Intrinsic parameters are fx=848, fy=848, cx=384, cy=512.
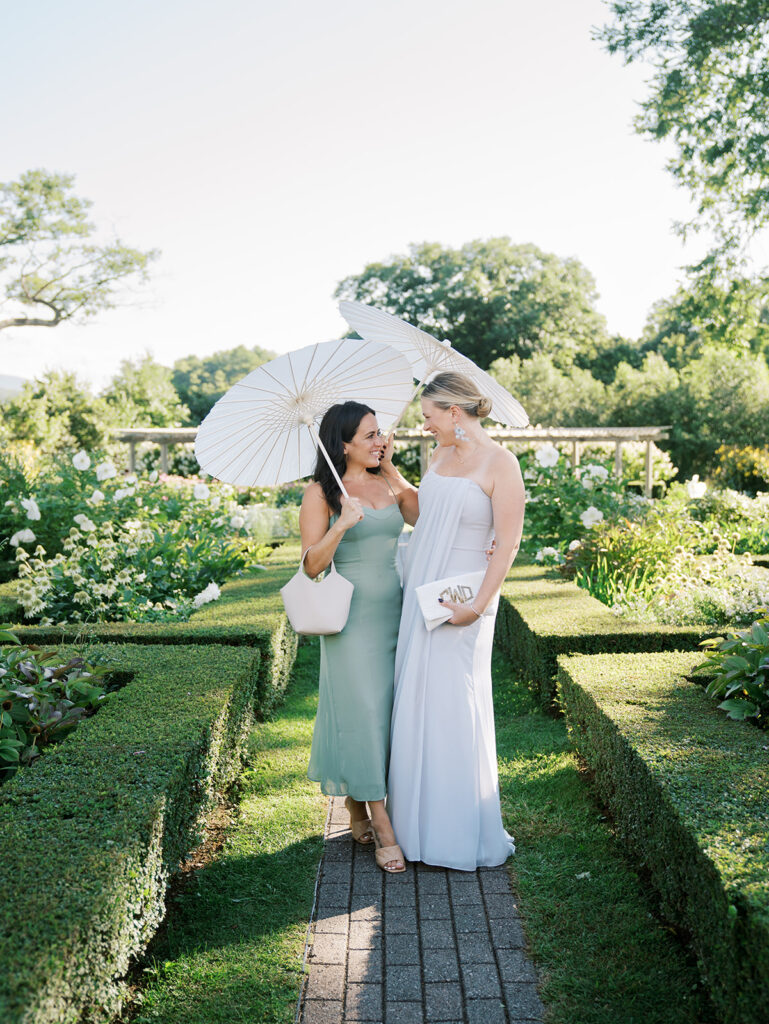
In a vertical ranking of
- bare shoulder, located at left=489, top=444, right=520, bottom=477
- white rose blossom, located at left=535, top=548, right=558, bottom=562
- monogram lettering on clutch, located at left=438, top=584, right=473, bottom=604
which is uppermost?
bare shoulder, located at left=489, top=444, right=520, bottom=477

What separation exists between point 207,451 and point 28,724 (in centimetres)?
128

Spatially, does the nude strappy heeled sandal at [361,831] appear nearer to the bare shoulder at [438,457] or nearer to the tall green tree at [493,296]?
the bare shoulder at [438,457]

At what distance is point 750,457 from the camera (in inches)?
680

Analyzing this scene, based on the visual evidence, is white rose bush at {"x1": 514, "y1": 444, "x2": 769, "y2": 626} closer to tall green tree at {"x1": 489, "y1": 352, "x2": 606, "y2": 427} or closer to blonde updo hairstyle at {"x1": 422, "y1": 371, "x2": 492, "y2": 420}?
blonde updo hairstyle at {"x1": 422, "y1": 371, "x2": 492, "y2": 420}

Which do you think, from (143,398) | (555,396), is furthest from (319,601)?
(143,398)

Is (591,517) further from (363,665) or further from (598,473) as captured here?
(363,665)

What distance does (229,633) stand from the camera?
198 inches

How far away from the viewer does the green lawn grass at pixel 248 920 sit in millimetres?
2484

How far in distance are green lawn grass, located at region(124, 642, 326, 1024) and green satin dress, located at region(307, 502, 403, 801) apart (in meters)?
0.45

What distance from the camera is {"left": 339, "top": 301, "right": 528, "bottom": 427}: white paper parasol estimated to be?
342 centimetres

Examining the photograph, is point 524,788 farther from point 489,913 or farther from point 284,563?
point 284,563

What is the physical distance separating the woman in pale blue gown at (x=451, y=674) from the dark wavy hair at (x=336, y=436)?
0.29m

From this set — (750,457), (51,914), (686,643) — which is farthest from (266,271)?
(51,914)

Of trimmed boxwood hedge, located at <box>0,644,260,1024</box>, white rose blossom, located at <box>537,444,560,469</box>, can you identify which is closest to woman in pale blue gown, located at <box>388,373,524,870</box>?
trimmed boxwood hedge, located at <box>0,644,260,1024</box>
